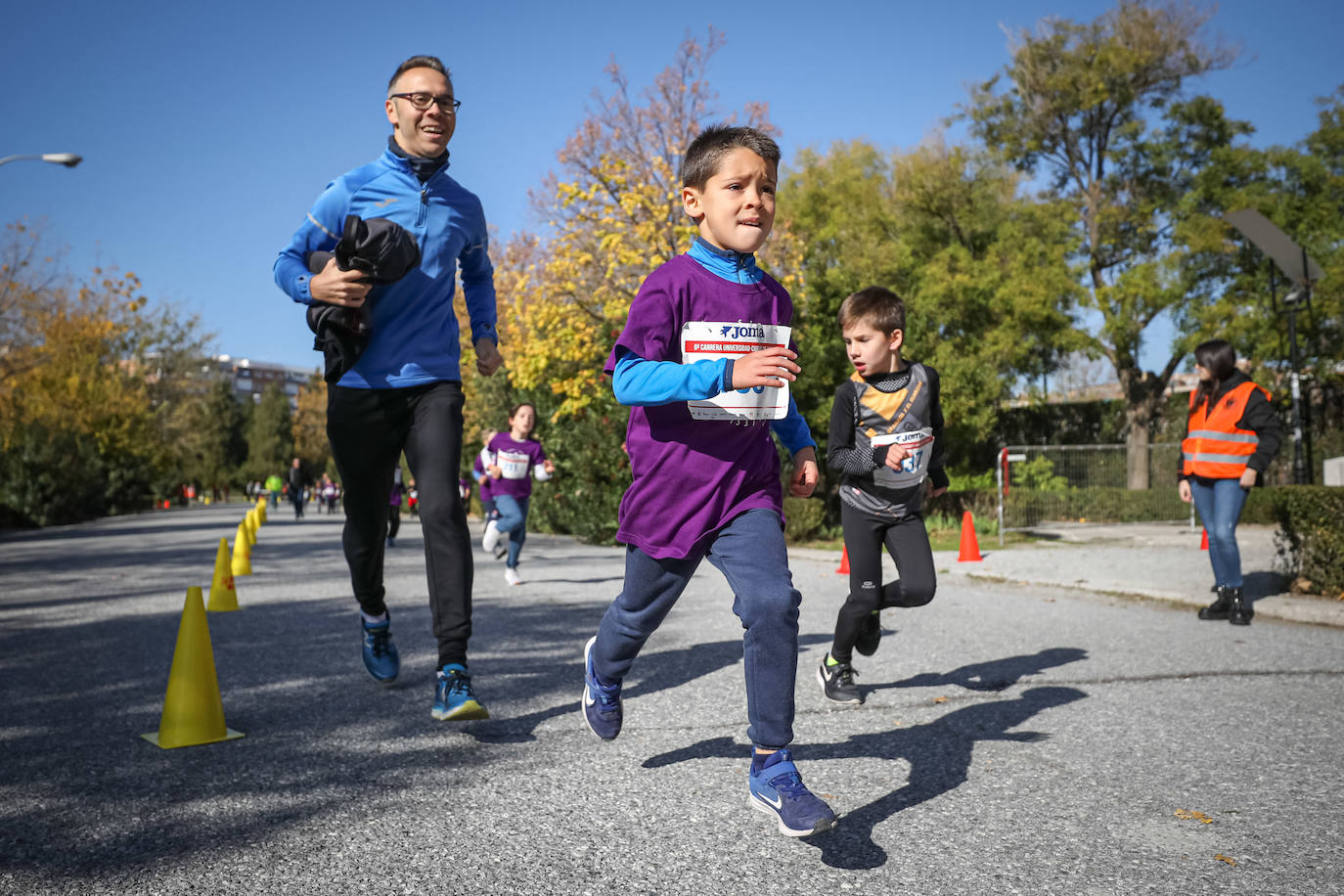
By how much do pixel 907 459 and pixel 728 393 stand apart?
194cm

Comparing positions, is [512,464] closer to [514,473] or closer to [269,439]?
[514,473]

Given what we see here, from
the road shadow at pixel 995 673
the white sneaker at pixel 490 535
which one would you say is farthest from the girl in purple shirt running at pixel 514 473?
the road shadow at pixel 995 673

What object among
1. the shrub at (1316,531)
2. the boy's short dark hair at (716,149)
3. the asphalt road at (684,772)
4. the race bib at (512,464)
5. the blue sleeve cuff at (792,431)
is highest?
the boy's short dark hair at (716,149)

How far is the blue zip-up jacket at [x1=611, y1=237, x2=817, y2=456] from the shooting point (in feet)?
8.68

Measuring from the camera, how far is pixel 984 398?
89.1ft

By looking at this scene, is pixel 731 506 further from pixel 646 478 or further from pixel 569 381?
pixel 569 381

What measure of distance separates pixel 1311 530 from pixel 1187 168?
24.9 m

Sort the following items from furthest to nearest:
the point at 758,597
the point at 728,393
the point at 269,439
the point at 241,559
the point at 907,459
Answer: the point at 269,439, the point at 241,559, the point at 907,459, the point at 728,393, the point at 758,597

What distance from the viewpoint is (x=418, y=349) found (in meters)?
4.16

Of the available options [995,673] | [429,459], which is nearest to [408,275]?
[429,459]

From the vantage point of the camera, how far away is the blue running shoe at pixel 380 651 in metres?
4.76

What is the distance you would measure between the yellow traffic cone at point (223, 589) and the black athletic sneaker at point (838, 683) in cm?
572

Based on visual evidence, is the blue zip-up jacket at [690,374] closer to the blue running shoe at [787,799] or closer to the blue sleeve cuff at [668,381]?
the blue sleeve cuff at [668,381]

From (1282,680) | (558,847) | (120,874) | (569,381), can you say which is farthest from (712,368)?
(569,381)
